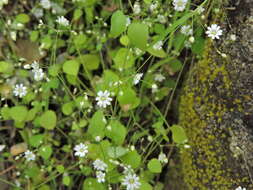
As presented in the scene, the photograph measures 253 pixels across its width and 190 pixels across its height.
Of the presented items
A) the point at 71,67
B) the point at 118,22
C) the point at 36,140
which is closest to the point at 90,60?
the point at 71,67

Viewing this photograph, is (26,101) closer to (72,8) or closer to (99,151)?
(99,151)

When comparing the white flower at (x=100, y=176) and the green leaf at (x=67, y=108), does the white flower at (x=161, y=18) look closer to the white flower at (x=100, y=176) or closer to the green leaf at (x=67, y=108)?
the green leaf at (x=67, y=108)

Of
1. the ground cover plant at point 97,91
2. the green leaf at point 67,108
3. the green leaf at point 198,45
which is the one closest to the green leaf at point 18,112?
the ground cover plant at point 97,91

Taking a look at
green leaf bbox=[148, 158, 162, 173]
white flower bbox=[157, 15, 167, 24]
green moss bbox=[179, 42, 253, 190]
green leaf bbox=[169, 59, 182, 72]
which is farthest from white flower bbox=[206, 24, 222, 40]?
green leaf bbox=[148, 158, 162, 173]

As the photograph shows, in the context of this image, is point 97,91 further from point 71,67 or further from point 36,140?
point 36,140

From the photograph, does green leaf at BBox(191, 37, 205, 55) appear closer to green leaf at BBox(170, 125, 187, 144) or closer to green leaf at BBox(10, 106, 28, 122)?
green leaf at BBox(170, 125, 187, 144)

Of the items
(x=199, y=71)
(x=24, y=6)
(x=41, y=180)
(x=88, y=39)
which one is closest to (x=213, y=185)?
(x=199, y=71)
